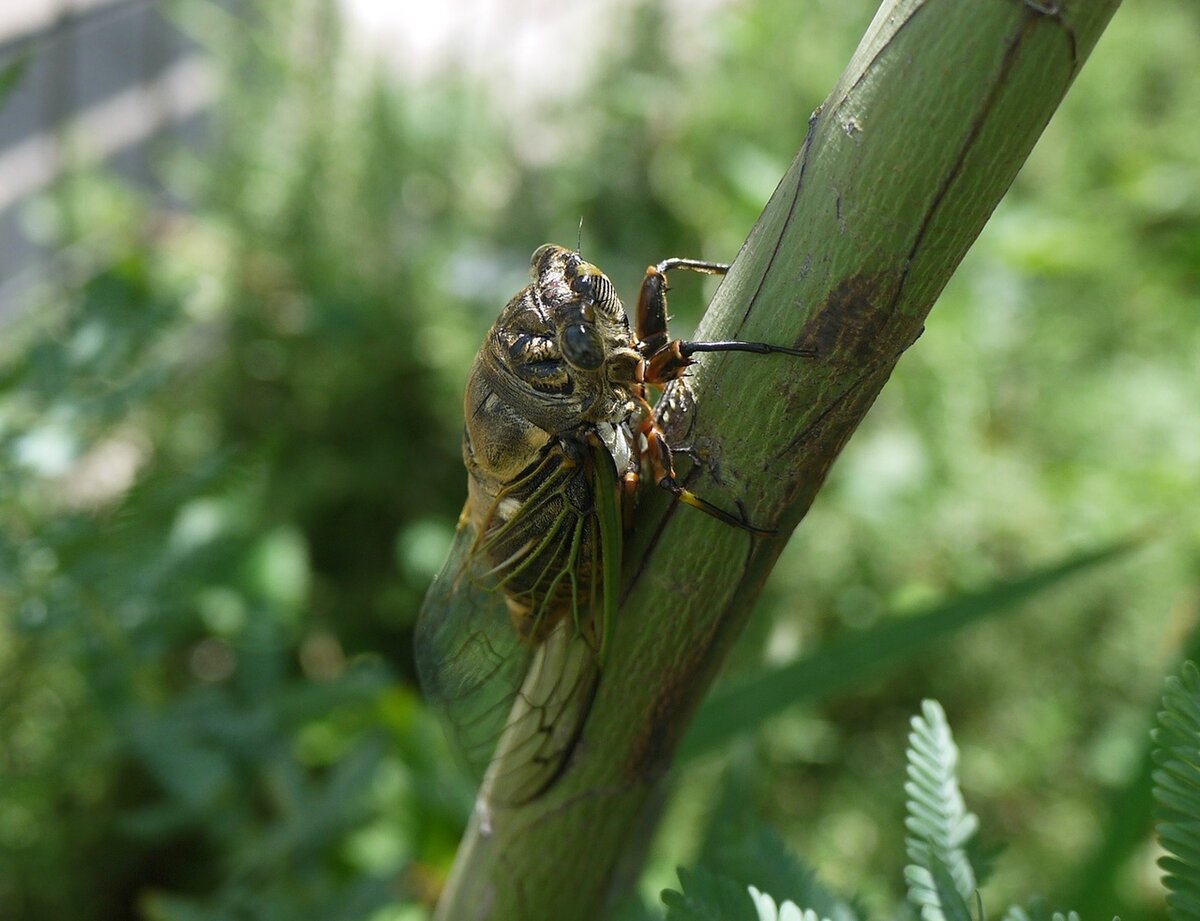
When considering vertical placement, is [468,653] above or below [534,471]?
below

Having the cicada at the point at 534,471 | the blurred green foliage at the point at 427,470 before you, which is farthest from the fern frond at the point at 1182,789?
the blurred green foliage at the point at 427,470

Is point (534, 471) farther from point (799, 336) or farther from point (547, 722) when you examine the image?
point (799, 336)

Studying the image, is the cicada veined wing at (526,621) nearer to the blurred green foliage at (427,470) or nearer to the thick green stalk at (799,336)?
the thick green stalk at (799,336)

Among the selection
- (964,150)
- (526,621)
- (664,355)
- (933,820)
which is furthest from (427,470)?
(964,150)

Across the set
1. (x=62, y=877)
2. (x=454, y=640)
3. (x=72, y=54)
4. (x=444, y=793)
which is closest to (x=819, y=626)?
(x=444, y=793)

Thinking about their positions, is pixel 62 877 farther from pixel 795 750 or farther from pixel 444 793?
pixel 795 750

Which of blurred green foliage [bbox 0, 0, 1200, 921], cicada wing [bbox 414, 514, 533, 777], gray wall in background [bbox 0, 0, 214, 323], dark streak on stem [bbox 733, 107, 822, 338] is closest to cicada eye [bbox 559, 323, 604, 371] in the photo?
cicada wing [bbox 414, 514, 533, 777]
